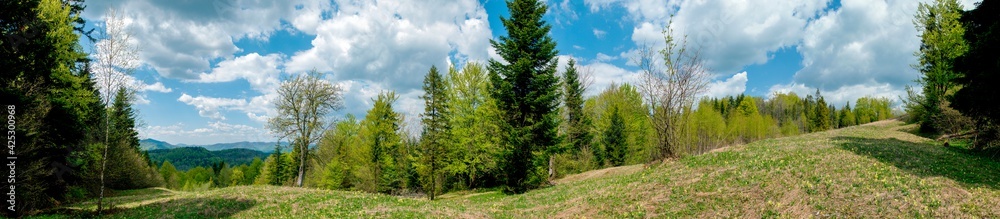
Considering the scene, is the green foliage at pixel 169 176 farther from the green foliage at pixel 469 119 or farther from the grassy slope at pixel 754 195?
the grassy slope at pixel 754 195

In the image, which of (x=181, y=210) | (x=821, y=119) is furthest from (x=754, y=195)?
(x=821, y=119)

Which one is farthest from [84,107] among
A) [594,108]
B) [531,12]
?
[594,108]

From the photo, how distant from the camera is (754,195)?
11500 millimetres

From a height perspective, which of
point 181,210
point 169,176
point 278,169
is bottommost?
point 169,176

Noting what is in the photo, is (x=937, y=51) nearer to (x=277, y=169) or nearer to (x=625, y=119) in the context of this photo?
(x=625, y=119)

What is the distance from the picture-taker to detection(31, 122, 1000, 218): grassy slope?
389 inches

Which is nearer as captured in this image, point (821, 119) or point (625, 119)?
point (625, 119)

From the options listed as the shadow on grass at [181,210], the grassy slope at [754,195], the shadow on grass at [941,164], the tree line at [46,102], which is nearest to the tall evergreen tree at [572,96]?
the grassy slope at [754,195]

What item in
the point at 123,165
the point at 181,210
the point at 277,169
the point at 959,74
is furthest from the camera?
the point at 277,169

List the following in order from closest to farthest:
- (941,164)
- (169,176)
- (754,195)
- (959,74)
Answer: (754,195)
(941,164)
(959,74)
(169,176)

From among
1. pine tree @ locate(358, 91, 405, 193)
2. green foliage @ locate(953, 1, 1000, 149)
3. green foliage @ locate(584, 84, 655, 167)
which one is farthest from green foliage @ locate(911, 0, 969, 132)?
pine tree @ locate(358, 91, 405, 193)

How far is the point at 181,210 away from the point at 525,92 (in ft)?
56.4

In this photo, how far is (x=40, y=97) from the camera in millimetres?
16109

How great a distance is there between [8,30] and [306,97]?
17.1 meters
